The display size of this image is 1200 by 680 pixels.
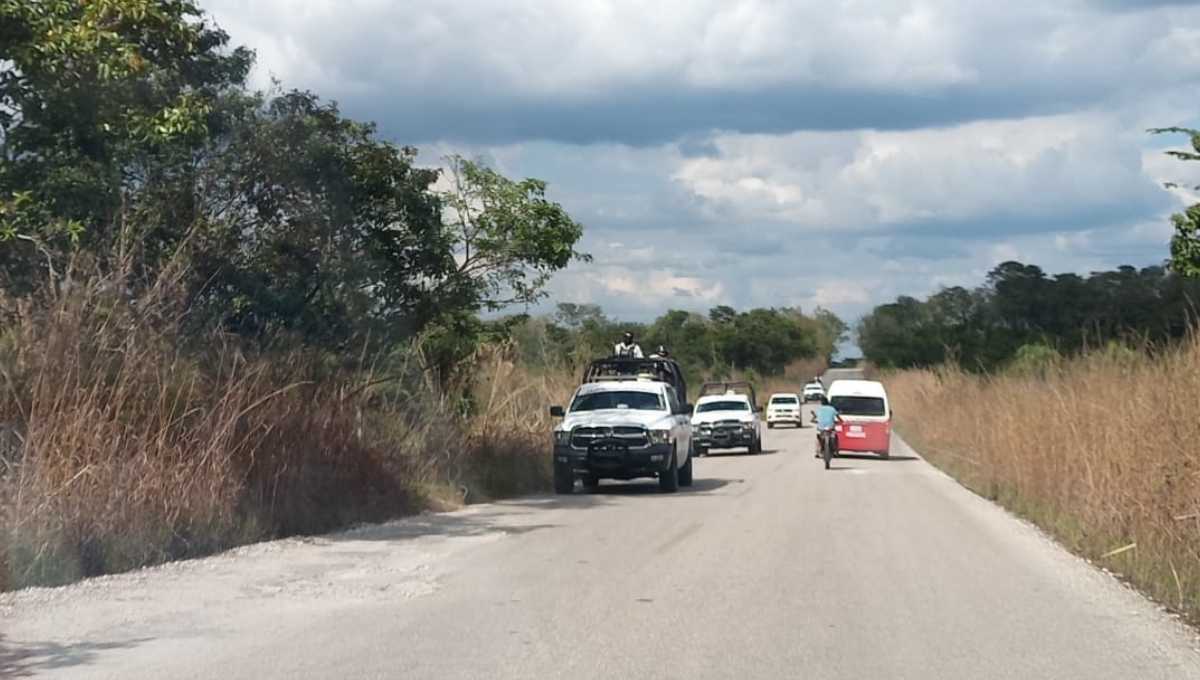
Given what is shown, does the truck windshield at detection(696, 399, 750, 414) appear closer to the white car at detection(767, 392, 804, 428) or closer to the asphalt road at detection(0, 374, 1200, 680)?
the white car at detection(767, 392, 804, 428)

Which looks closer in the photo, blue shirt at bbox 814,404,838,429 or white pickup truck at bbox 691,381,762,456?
blue shirt at bbox 814,404,838,429

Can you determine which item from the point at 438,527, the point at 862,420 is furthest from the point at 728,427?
the point at 438,527

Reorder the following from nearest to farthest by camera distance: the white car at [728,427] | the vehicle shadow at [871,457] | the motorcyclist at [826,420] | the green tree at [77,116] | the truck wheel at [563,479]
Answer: the green tree at [77,116] < the truck wheel at [563,479] < the motorcyclist at [826,420] < the vehicle shadow at [871,457] < the white car at [728,427]

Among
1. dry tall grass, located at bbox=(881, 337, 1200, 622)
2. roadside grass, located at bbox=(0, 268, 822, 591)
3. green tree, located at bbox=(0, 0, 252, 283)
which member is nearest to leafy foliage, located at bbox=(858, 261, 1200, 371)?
dry tall grass, located at bbox=(881, 337, 1200, 622)

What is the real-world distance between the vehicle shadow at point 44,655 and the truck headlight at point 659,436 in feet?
47.5

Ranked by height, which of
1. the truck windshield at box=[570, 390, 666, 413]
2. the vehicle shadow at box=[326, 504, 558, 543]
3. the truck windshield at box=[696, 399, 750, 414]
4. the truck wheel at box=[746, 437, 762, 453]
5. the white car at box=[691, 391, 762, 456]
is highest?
the truck windshield at box=[570, 390, 666, 413]

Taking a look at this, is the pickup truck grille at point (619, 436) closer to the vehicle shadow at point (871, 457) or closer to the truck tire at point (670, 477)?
the truck tire at point (670, 477)

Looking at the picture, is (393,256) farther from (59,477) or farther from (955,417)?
(955,417)

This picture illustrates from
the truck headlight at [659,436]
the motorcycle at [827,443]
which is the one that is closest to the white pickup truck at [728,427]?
the motorcycle at [827,443]

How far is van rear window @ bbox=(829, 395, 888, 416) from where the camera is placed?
37.3 meters

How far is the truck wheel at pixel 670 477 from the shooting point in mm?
23891

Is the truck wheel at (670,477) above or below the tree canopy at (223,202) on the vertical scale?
below

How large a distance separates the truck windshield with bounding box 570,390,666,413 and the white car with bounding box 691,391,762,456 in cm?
1579

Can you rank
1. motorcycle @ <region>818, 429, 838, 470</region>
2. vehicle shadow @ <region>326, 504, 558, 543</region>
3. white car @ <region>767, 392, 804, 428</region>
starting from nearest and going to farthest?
vehicle shadow @ <region>326, 504, 558, 543</region> → motorcycle @ <region>818, 429, 838, 470</region> → white car @ <region>767, 392, 804, 428</region>
